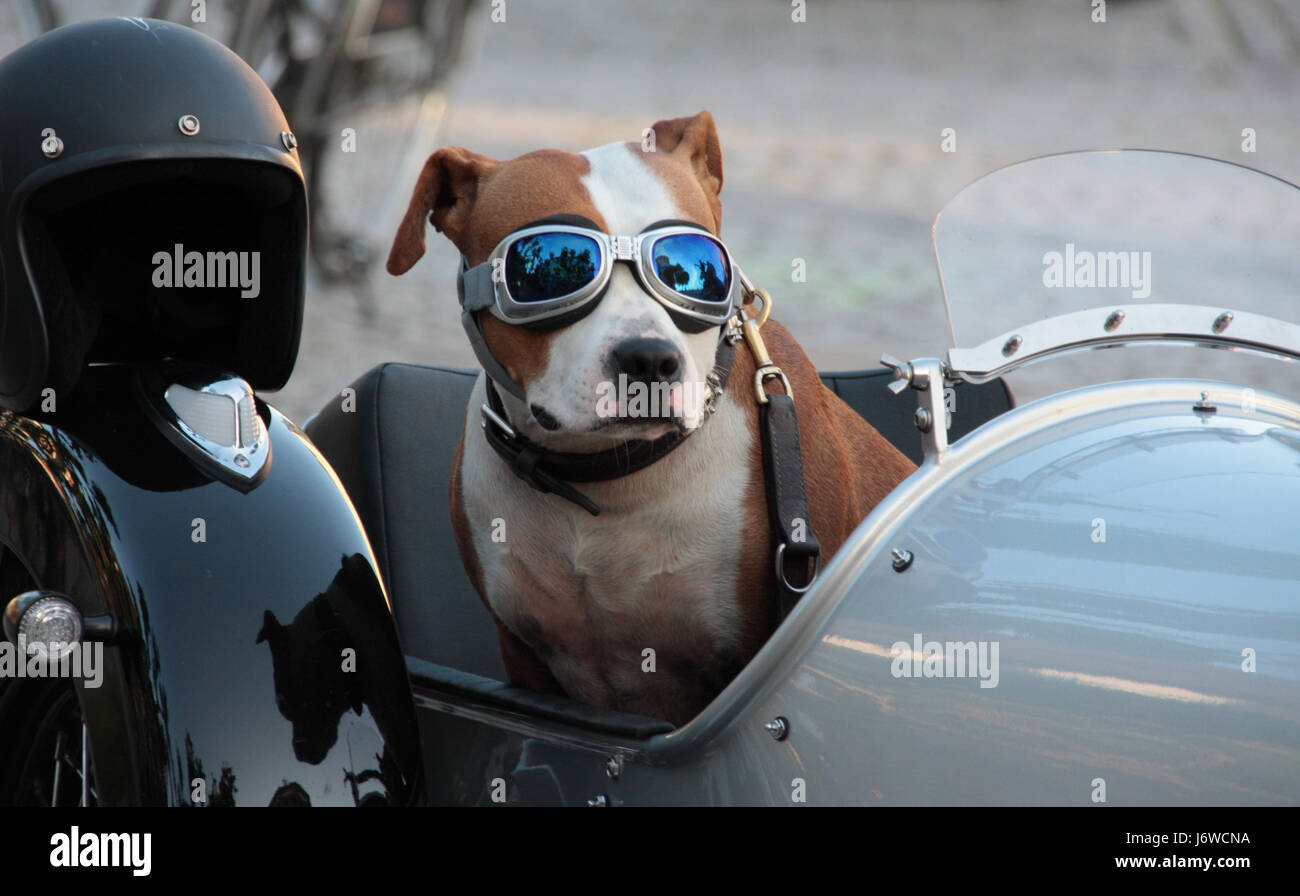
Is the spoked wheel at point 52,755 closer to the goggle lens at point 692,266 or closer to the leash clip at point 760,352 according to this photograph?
the goggle lens at point 692,266

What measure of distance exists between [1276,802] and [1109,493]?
1.03ft

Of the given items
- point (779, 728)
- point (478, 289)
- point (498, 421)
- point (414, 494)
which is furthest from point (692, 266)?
point (414, 494)

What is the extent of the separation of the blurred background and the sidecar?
16.4 ft

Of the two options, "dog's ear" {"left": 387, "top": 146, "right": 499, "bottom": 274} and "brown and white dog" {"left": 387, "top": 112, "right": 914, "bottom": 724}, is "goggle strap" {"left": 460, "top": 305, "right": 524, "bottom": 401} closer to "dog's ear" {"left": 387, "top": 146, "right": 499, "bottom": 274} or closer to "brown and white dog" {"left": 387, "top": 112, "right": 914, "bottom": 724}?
"brown and white dog" {"left": 387, "top": 112, "right": 914, "bottom": 724}

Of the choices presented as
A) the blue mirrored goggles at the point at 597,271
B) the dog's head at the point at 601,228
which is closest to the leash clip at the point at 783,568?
the dog's head at the point at 601,228

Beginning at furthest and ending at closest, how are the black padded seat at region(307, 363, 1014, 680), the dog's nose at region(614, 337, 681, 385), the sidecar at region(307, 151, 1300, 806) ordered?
1. the black padded seat at region(307, 363, 1014, 680)
2. the dog's nose at region(614, 337, 681, 385)
3. the sidecar at region(307, 151, 1300, 806)

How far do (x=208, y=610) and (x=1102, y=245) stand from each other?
107 centimetres

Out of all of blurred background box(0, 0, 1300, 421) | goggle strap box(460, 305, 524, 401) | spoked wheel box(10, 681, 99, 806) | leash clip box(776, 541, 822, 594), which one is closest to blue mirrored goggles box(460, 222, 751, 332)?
goggle strap box(460, 305, 524, 401)

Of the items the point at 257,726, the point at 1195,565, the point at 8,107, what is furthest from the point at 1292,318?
the point at 8,107

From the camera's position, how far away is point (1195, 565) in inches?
50.9

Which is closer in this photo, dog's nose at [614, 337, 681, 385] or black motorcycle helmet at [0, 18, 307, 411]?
black motorcycle helmet at [0, 18, 307, 411]

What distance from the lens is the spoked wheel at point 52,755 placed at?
1579mm

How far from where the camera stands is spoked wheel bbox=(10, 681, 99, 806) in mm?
1579

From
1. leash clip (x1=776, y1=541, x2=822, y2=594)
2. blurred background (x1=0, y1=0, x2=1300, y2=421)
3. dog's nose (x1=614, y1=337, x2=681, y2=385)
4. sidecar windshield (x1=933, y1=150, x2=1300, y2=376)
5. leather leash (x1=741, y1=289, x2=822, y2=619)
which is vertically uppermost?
blurred background (x1=0, y1=0, x2=1300, y2=421)
